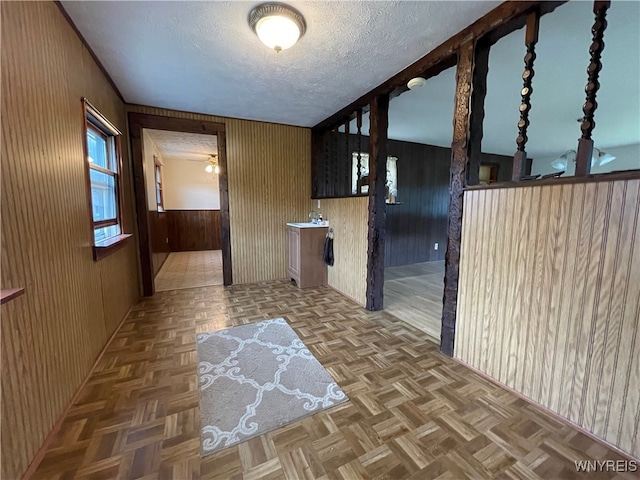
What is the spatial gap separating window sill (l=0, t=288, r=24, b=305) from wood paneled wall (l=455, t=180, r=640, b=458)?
2.45m

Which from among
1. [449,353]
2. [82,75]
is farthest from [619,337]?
[82,75]

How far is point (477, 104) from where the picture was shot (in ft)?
6.06

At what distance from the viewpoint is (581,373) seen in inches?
54.6

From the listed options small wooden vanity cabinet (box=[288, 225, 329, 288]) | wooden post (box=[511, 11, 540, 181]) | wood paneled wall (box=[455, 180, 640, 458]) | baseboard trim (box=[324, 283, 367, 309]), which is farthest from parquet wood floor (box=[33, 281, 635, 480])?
small wooden vanity cabinet (box=[288, 225, 329, 288])

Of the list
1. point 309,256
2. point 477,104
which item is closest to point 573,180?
point 477,104

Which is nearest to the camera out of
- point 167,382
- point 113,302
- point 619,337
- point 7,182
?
point 7,182

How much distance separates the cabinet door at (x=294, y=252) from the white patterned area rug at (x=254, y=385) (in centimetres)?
151

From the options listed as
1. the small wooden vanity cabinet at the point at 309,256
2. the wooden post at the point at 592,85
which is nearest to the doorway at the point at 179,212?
the small wooden vanity cabinet at the point at 309,256

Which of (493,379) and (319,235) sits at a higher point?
(319,235)

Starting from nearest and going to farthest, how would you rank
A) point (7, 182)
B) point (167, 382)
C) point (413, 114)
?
point (7, 182) < point (167, 382) < point (413, 114)

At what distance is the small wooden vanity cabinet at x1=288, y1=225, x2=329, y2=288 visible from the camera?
12.3ft

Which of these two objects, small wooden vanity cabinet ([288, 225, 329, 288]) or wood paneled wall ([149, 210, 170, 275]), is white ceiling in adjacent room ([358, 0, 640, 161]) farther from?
wood paneled wall ([149, 210, 170, 275])

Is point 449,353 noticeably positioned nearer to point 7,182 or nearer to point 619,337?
point 619,337

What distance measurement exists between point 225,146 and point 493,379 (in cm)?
389
